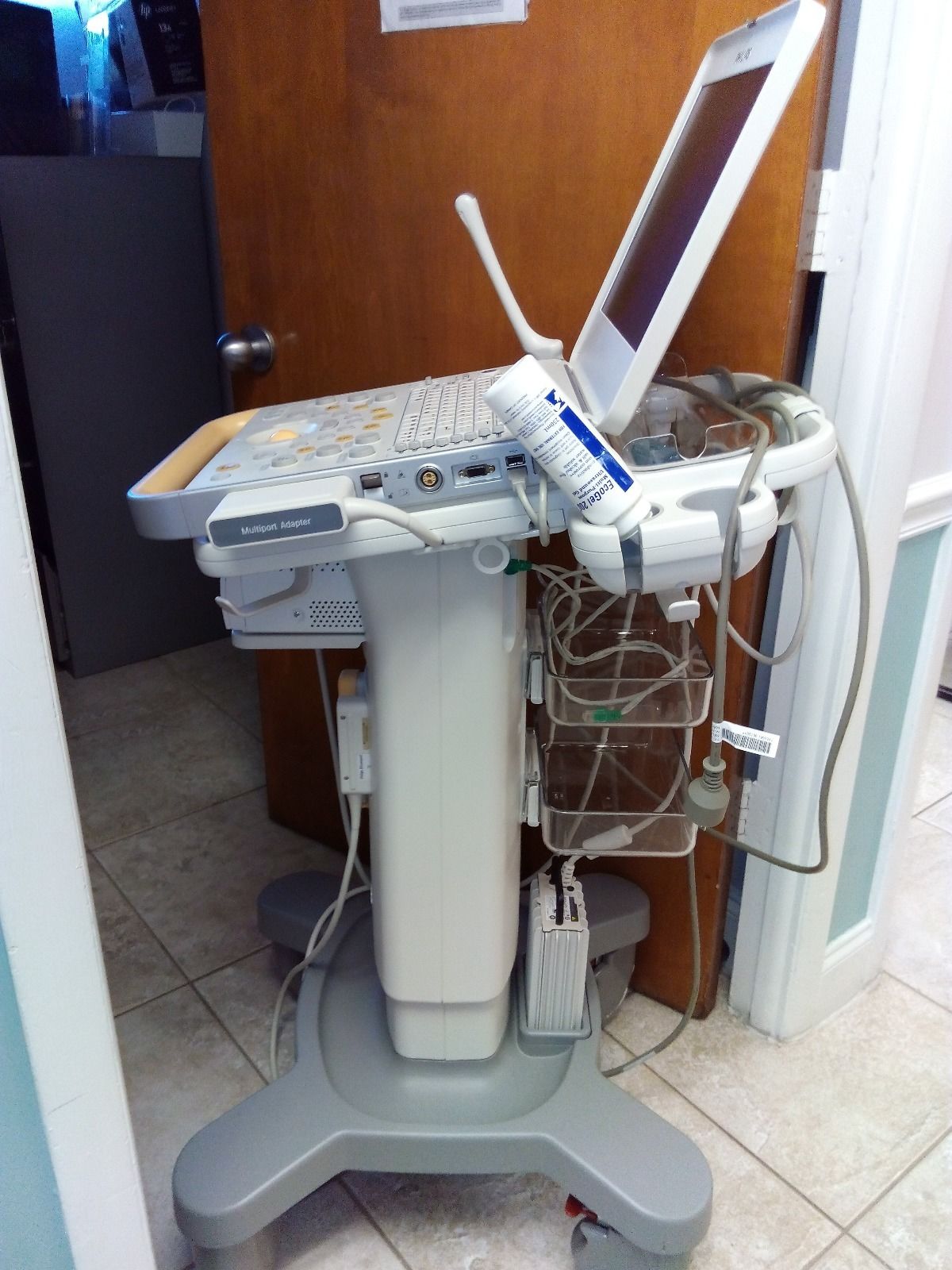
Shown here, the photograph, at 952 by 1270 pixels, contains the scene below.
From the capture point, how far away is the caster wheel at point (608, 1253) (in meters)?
0.90

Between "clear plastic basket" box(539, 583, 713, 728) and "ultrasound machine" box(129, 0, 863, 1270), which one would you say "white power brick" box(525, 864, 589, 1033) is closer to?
"ultrasound machine" box(129, 0, 863, 1270)

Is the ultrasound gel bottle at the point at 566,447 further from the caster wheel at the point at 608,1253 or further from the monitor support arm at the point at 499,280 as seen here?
the caster wheel at the point at 608,1253

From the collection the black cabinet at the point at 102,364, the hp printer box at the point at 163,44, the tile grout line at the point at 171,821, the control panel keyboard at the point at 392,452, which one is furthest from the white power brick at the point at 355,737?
the hp printer box at the point at 163,44

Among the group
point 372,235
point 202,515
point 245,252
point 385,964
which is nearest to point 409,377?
point 372,235

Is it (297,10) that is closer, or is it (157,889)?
(297,10)

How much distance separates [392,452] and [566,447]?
147 mm

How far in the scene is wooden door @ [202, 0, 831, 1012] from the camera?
3.07 feet

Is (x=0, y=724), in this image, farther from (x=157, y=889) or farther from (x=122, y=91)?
(x=122, y=91)

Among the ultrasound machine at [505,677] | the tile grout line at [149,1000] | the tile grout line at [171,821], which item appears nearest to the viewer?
the ultrasound machine at [505,677]

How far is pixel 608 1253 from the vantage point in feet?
3.02

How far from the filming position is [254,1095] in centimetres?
99

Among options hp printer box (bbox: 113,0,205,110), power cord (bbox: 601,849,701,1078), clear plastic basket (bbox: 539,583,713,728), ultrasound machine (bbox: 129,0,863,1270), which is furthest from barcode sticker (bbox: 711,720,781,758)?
hp printer box (bbox: 113,0,205,110)

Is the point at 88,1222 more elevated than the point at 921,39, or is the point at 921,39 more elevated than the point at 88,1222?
the point at 921,39

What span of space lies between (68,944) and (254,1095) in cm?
45
